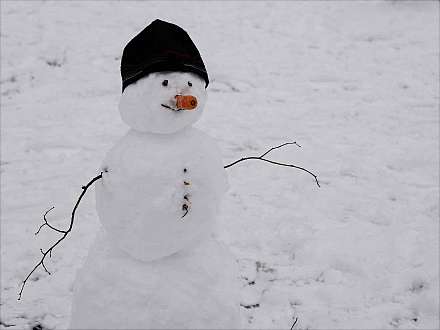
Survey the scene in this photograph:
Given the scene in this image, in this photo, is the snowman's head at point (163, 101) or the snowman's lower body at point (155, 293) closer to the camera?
the snowman's head at point (163, 101)

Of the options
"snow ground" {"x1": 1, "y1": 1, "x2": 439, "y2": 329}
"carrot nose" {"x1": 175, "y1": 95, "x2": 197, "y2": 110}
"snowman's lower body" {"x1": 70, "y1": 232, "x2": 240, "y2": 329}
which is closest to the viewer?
"carrot nose" {"x1": 175, "y1": 95, "x2": 197, "y2": 110}

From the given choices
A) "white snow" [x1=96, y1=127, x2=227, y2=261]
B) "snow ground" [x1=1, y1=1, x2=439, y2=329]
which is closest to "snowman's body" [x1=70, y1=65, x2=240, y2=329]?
"white snow" [x1=96, y1=127, x2=227, y2=261]

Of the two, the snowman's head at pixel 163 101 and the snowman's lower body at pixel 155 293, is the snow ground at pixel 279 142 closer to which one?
the snowman's lower body at pixel 155 293

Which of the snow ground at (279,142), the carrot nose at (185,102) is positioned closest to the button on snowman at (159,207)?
the carrot nose at (185,102)

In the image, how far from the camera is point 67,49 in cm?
551

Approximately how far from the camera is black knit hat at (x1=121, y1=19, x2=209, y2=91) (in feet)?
4.75

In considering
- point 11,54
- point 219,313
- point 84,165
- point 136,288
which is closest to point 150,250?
point 136,288

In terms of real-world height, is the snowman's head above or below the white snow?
above

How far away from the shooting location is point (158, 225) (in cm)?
147

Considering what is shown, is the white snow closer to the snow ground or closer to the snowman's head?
the snowman's head

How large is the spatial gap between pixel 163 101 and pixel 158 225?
1.26 ft

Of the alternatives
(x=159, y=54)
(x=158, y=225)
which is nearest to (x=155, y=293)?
(x=158, y=225)

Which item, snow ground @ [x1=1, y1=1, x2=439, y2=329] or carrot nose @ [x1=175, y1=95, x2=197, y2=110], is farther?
snow ground @ [x1=1, y1=1, x2=439, y2=329]

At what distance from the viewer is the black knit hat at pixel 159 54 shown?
1.45 metres
